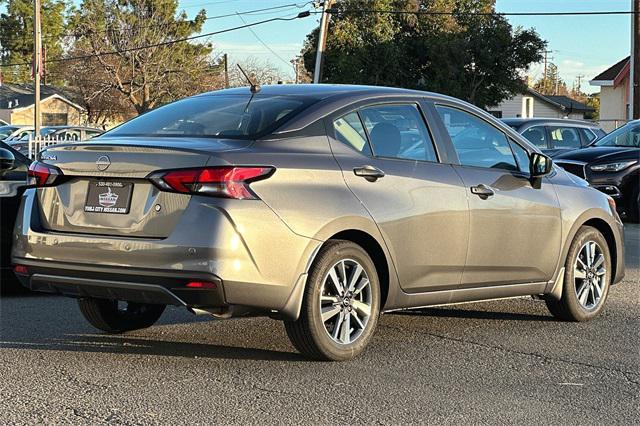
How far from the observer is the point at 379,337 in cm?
660

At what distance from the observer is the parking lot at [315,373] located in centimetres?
473

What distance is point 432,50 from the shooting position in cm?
4775

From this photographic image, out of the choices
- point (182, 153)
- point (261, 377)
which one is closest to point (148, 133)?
point (182, 153)

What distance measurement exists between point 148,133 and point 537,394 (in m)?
2.77

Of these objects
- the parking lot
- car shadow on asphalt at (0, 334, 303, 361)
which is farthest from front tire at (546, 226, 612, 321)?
car shadow on asphalt at (0, 334, 303, 361)

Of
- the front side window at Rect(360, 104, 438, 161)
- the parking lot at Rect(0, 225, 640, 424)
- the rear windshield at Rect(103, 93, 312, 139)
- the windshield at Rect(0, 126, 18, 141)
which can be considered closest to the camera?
the parking lot at Rect(0, 225, 640, 424)

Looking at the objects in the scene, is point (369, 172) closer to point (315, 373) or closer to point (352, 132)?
point (352, 132)

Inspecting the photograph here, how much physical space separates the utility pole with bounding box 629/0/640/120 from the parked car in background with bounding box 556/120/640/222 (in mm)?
16127

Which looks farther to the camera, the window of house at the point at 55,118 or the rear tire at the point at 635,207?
the window of house at the point at 55,118

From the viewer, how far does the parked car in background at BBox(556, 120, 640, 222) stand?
15461 mm

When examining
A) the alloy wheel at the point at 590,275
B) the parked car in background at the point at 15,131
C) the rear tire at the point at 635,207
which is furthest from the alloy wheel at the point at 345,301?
the parked car in background at the point at 15,131

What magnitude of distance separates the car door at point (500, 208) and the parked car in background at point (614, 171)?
8.70 metres

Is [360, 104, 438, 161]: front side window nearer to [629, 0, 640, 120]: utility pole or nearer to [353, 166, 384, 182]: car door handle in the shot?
[353, 166, 384, 182]: car door handle

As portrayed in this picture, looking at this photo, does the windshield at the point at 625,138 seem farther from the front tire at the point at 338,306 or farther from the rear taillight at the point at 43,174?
the rear taillight at the point at 43,174
